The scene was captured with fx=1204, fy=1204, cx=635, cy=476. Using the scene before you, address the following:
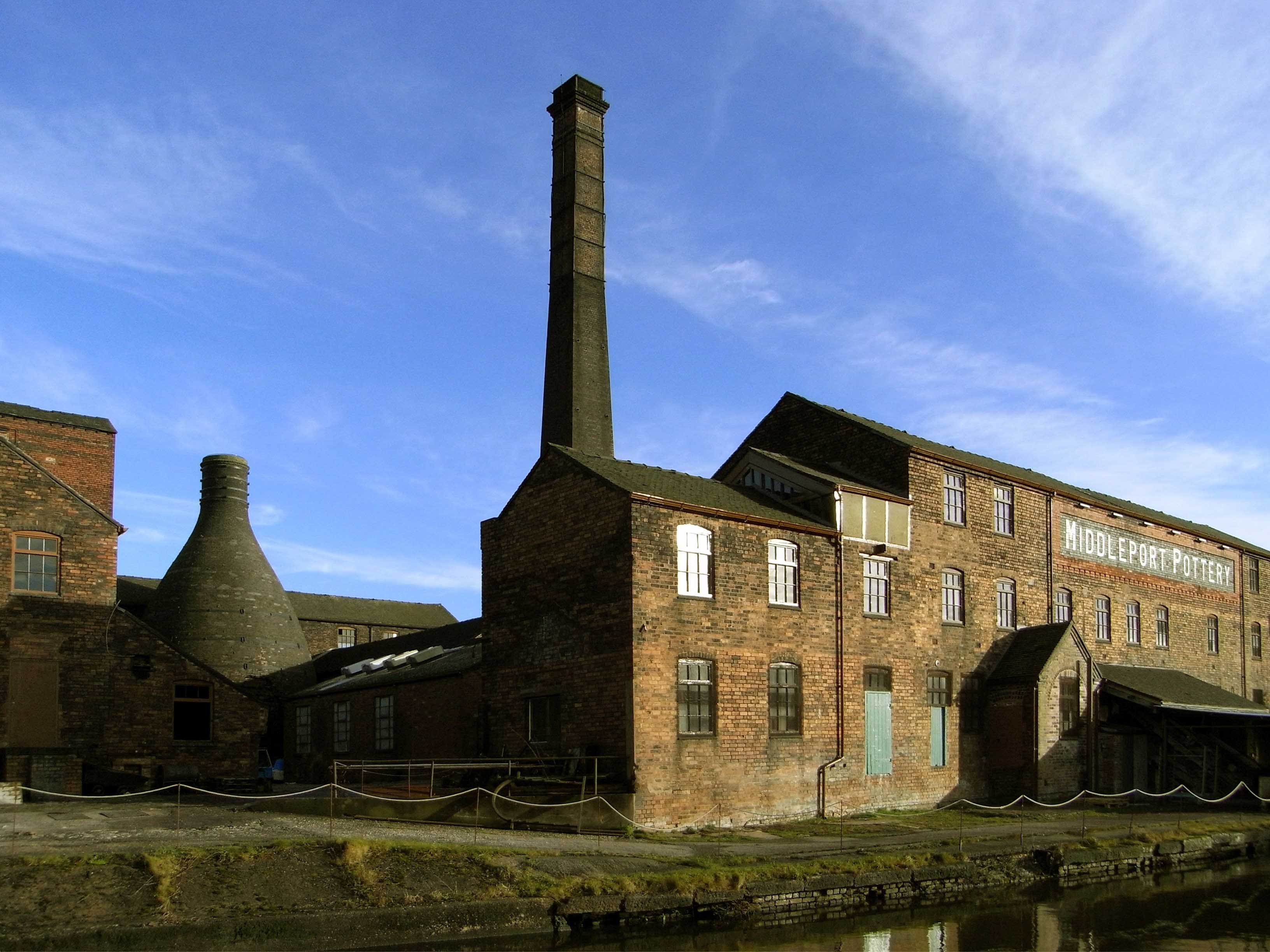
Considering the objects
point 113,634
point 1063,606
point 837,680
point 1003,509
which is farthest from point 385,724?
point 1063,606

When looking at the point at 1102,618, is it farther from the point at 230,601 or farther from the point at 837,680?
the point at 230,601

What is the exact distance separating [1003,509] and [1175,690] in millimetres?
6406

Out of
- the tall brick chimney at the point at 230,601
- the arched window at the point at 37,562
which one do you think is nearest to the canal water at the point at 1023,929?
the arched window at the point at 37,562

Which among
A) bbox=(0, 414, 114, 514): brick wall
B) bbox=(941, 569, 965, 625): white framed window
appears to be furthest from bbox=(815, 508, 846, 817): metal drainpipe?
bbox=(0, 414, 114, 514): brick wall

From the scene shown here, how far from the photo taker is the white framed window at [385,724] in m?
28.2

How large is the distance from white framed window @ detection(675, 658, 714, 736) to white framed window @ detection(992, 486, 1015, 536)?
35.3ft

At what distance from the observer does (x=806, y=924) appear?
15609 millimetres

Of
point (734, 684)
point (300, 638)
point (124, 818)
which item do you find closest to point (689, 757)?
point (734, 684)

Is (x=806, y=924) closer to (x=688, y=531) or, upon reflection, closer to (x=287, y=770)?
(x=688, y=531)

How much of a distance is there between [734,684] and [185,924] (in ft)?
38.0

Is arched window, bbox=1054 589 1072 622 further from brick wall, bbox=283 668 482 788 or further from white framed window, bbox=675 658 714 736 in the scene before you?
brick wall, bbox=283 668 482 788

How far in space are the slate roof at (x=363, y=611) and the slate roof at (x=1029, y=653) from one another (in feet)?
81.7

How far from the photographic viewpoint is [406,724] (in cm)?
2766

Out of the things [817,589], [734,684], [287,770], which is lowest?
[287,770]
